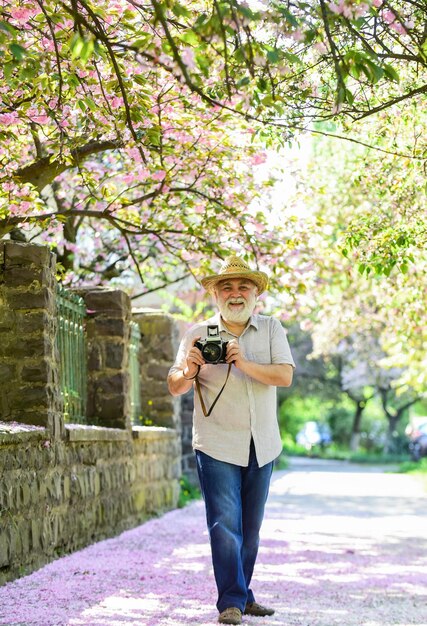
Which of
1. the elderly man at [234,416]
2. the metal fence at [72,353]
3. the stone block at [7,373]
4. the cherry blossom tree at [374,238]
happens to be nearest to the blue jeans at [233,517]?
the elderly man at [234,416]

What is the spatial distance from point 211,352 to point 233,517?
0.92 m

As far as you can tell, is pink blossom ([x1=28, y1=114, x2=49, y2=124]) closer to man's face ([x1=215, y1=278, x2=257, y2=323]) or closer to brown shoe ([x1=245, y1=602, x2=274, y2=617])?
man's face ([x1=215, y1=278, x2=257, y2=323])

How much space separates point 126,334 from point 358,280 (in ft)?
28.0

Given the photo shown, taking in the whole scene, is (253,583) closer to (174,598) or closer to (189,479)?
Answer: (174,598)

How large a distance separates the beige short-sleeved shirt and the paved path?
37.6 inches

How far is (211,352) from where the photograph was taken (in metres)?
6.03

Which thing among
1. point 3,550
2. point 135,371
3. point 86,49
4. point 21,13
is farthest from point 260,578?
point 135,371

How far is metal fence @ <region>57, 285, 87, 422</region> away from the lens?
10055 mm

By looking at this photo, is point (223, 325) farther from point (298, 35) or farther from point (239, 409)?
point (298, 35)

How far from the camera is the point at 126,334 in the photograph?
11.9m

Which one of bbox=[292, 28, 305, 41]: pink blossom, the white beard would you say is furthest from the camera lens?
bbox=[292, 28, 305, 41]: pink blossom

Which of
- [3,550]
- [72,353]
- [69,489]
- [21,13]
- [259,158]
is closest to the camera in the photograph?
[21,13]

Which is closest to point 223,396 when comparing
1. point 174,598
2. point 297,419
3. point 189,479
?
point 174,598

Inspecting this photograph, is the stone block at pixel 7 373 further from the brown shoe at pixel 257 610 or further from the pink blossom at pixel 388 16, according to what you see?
the pink blossom at pixel 388 16
